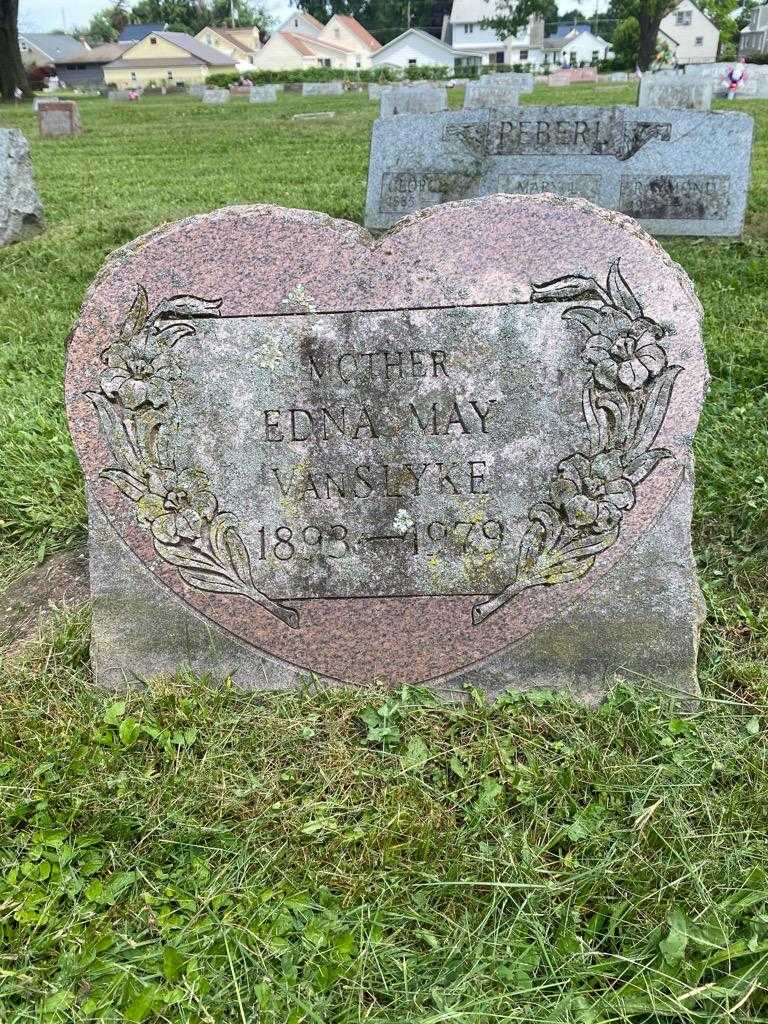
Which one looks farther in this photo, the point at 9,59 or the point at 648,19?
the point at 648,19

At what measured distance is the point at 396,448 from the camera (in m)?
2.23

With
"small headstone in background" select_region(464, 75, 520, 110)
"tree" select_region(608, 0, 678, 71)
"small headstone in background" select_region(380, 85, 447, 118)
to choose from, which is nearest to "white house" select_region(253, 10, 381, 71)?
"tree" select_region(608, 0, 678, 71)

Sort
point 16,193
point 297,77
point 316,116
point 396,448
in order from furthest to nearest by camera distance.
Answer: point 297,77
point 316,116
point 16,193
point 396,448

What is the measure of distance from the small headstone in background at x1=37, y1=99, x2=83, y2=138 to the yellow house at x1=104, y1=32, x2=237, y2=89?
180 ft

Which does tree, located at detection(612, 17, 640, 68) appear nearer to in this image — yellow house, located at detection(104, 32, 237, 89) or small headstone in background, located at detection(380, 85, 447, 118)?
yellow house, located at detection(104, 32, 237, 89)

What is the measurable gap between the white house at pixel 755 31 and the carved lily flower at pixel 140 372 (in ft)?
253

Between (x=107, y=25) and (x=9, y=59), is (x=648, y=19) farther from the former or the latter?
(x=107, y=25)

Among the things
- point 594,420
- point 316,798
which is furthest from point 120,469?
point 594,420

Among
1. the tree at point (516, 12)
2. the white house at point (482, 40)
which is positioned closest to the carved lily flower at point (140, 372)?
the tree at point (516, 12)

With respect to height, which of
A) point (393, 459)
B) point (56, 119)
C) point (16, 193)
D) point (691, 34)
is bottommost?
point (393, 459)

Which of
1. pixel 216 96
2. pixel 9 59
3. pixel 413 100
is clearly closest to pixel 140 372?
pixel 413 100

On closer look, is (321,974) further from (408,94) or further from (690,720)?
(408,94)

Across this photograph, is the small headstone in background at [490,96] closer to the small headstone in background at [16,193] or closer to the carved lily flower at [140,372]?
the small headstone in background at [16,193]

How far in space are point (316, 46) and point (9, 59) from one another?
4694 cm
